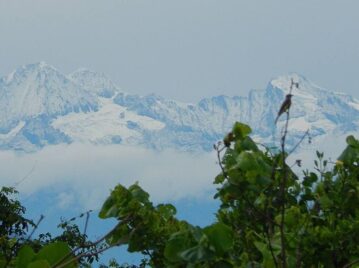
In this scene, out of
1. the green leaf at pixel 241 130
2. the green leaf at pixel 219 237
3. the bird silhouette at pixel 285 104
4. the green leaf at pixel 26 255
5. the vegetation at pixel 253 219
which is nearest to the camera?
the green leaf at pixel 26 255

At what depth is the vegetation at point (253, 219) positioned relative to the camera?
2732mm

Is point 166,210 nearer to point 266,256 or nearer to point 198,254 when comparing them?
point 266,256

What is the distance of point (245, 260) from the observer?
121 inches

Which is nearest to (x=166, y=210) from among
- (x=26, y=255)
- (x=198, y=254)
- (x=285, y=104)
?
(x=198, y=254)

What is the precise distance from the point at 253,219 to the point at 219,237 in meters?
0.88

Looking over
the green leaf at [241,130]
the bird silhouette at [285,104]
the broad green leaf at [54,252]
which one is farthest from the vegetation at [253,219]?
the broad green leaf at [54,252]

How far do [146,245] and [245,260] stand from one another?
0.81m

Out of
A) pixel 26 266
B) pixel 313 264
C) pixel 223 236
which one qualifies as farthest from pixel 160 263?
pixel 26 266

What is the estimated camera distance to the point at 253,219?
11.0ft

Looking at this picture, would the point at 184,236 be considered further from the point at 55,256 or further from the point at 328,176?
the point at 328,176

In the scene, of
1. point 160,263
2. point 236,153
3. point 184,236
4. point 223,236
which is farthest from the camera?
point 160,263

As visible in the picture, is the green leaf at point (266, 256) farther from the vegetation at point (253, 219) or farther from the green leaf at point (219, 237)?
the green leaf at point (219, 237)

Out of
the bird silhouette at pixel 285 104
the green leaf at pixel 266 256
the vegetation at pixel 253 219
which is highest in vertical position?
the vegetation at pixel 253 219

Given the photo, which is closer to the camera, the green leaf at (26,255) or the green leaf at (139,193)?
the green leaf at (26,255)
